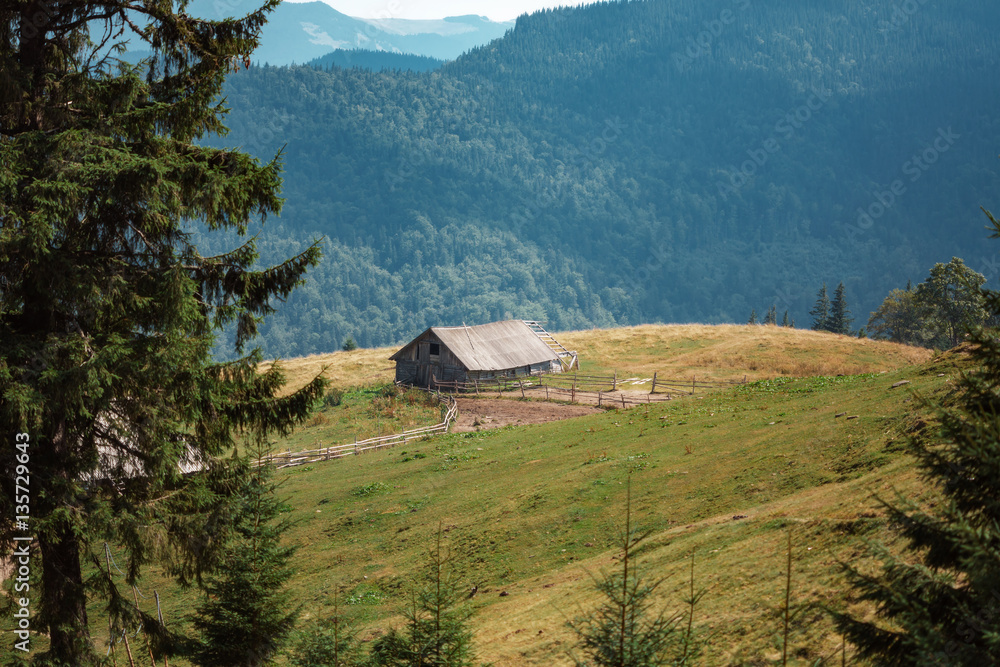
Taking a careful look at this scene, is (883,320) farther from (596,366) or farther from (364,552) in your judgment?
(364,552)

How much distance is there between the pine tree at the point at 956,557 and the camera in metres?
4.61

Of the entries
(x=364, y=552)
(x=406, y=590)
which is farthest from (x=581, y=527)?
(x=364, y=552)

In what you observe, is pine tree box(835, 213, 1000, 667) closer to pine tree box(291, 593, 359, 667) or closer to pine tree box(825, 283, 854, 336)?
pine tree box(291, 593, 359, 667)

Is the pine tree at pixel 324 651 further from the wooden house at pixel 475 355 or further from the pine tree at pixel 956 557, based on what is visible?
the wooden house at pixel 475 355

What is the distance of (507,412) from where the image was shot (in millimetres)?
41781

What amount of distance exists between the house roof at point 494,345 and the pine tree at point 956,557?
46.2 metres

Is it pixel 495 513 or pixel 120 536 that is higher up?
pixel 120 536

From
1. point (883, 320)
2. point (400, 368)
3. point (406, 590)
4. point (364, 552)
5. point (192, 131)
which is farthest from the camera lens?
point (883, 320)

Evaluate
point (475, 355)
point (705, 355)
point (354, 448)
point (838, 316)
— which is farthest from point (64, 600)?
point (838, 316)

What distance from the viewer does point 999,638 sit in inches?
161

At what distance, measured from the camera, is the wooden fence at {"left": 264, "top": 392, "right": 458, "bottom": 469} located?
1296 inches

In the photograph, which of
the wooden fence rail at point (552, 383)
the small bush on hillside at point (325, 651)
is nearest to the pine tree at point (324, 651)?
the small bush on hillside at point (325, 651)

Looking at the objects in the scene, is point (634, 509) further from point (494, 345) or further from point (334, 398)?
point (494, 345)

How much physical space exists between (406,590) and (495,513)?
4.30m
